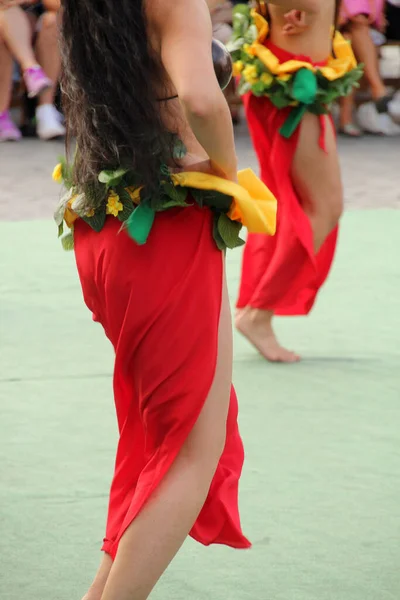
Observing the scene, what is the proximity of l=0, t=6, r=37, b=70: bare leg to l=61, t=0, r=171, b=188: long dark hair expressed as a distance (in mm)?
6691

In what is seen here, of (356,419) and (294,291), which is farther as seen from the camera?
(294,291)

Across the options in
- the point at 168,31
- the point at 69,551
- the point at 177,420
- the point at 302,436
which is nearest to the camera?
the point at 168,31

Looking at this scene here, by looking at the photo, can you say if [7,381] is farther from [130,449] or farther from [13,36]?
[13,36]

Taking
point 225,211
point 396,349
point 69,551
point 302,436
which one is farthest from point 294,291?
point 225,211

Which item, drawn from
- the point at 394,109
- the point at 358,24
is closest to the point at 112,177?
the point at 358,24

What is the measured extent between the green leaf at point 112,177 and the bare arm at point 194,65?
0.16 m

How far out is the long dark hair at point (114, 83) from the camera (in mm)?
2104

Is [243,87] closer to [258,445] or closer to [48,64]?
[258,445]

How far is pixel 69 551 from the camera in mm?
2748

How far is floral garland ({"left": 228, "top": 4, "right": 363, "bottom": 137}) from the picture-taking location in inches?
151

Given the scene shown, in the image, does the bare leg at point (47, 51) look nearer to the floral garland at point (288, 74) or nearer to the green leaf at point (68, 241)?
the floral garland at point (288, 74)

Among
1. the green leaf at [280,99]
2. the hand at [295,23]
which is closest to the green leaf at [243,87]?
the green leaf at [280,99]

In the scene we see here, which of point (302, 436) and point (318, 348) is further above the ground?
point (302, 436)

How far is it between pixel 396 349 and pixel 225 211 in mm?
2183
